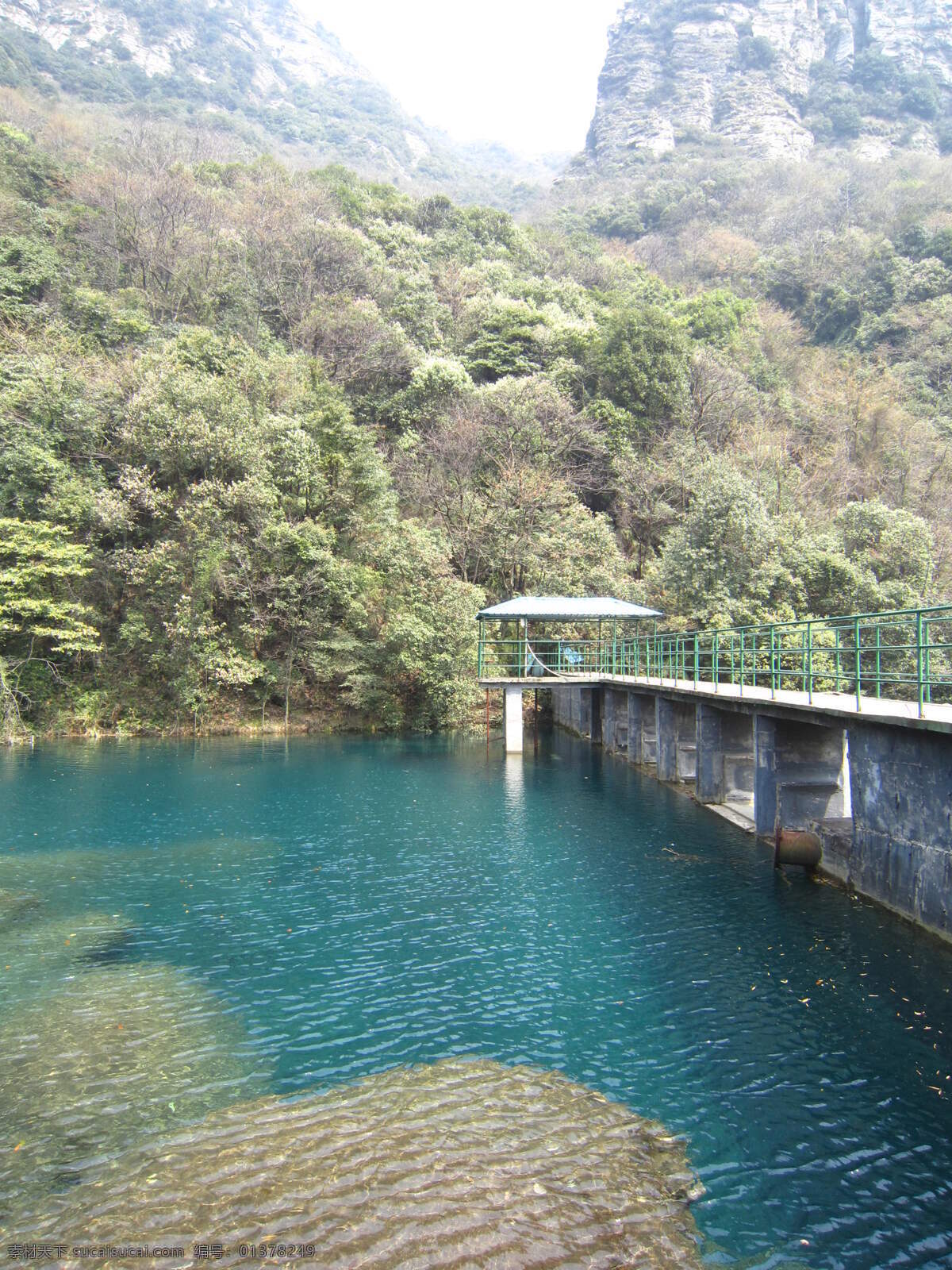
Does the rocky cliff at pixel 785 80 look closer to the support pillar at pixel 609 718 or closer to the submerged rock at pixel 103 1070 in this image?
the support pillar at pixel 609 718

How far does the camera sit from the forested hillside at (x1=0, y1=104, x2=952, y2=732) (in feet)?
98.9

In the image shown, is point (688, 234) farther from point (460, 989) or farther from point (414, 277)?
point (460, 989)

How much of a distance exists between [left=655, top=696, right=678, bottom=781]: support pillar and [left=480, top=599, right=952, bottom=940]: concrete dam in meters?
0.03

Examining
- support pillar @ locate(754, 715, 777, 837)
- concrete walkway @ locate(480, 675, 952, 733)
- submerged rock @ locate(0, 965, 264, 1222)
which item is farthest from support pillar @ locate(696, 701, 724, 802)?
submerged rock @ locate(0, 965, 264, 1222)

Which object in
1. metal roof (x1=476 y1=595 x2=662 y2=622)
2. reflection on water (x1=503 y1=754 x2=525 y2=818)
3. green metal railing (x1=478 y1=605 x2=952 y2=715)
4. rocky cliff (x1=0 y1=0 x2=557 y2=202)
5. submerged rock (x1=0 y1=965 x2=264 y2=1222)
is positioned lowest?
submerged rock (x1=0 y1=965 x2=264 y2=1222)

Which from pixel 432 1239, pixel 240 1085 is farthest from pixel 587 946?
pixel 432 1239

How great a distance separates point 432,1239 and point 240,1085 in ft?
8.67

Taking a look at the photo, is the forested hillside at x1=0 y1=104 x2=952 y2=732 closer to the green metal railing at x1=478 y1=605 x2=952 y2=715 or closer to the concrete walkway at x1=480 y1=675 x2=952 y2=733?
the green metal railing at x1=478 y1=605 x2=952 y2=715

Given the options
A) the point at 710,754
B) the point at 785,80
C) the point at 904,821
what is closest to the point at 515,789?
the point at 710,754

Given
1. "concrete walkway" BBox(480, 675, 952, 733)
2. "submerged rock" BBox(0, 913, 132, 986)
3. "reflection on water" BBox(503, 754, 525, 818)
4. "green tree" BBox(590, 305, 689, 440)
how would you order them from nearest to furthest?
"concrete walkway" BBox(480, 675, 952, 733) < "submerged rock" BBox(0, 913, 132, 986) < "reflection on water" BBox(503, 754, 525, 818) < "green tree" BBox(590, 305, 689, 440)

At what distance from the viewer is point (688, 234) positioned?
2672 inches

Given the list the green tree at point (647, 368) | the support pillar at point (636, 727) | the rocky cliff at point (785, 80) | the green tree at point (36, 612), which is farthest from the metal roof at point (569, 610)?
the rocky cliff at point (785, 80)

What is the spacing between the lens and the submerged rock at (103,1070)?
5.97 meters

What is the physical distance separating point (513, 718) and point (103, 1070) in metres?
20.5
